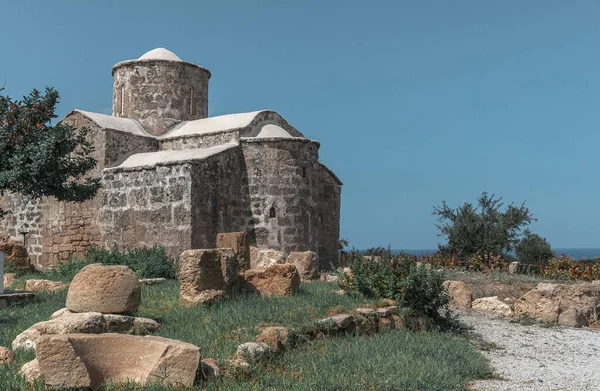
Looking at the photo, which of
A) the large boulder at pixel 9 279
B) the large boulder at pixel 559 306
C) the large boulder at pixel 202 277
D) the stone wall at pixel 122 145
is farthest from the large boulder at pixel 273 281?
the stone wall at pixel 122 145

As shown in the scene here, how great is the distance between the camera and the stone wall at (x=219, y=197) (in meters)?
15.4

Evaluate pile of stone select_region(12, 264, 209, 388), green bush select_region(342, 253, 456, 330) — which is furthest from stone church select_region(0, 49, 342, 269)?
pile of stone select_region(12, 264, 209, 388)

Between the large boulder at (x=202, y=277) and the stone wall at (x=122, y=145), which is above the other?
the stone wall at (x=122, y=145)

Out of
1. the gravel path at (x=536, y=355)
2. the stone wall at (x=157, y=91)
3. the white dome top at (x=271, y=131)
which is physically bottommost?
the gravel path at (x=536, y=355)

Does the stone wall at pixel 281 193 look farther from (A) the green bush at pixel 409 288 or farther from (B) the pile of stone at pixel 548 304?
(A) the green bush at pixel 409 288

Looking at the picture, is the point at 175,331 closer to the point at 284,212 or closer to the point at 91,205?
the point at 284,212

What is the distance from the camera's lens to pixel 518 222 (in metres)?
23.0

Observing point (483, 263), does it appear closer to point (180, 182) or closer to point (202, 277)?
point (180, 182)

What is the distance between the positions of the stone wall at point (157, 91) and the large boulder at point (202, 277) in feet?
38.1

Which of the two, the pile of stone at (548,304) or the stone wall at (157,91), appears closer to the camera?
the pile of stone at (548,304)

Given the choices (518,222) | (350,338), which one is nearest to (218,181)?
(350,338)

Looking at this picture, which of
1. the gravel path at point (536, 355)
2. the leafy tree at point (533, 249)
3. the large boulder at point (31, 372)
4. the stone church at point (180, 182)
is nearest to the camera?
the large boulder at point (31, 372)

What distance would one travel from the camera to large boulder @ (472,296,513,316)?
457 inches

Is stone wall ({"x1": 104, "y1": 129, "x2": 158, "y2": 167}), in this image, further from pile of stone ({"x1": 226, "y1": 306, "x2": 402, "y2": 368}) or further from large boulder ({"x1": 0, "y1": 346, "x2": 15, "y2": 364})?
large boulder ({"x1": 0, "y1": 346, "x2": 15, "y2": 364})
